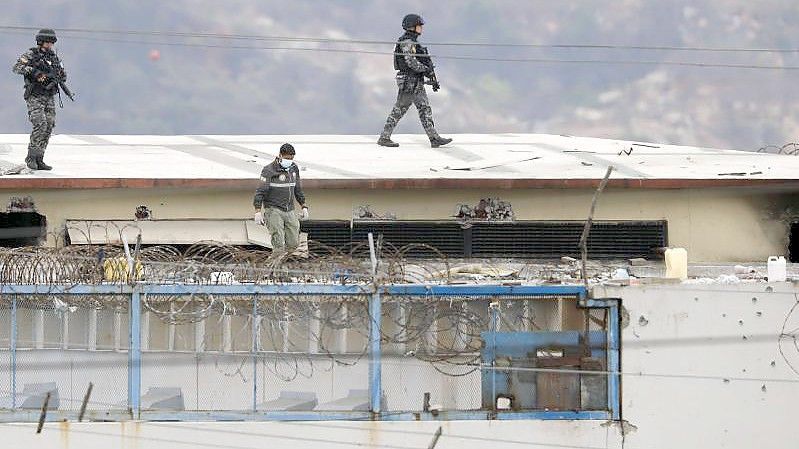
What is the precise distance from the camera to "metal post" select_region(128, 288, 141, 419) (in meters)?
12.4

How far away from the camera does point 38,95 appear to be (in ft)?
55.8

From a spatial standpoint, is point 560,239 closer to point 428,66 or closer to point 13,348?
point 428,66

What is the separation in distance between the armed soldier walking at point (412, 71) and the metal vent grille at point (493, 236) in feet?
8.40

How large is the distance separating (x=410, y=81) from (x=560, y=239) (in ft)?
11.1

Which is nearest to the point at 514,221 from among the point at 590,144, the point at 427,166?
the point at 427,166

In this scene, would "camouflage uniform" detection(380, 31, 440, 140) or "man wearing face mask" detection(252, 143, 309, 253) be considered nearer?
"man wearing face mask" detection(252, 143, 309, 253)

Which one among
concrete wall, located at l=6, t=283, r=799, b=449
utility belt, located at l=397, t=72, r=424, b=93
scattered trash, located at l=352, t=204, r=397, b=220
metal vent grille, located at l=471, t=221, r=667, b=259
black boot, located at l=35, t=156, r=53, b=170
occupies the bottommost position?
concrete wall, located at l=6, t=283, r=799, b=449

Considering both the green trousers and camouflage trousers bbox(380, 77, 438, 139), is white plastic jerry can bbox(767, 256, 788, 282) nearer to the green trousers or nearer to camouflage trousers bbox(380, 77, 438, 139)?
the green trousers

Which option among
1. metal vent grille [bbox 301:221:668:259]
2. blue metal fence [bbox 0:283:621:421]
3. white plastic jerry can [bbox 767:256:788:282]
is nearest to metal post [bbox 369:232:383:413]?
blue metal fence [bbox 0:283:621:421]

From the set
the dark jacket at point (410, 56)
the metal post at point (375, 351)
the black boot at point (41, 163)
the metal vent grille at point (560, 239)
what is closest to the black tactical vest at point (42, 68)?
the black boot at point (41, 163)

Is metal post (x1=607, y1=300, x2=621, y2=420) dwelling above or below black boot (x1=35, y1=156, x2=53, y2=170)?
below

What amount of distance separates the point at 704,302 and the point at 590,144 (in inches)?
362

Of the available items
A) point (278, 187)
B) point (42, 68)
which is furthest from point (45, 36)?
point (278, 187)

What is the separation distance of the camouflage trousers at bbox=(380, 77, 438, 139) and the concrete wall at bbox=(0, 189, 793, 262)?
2290mm
